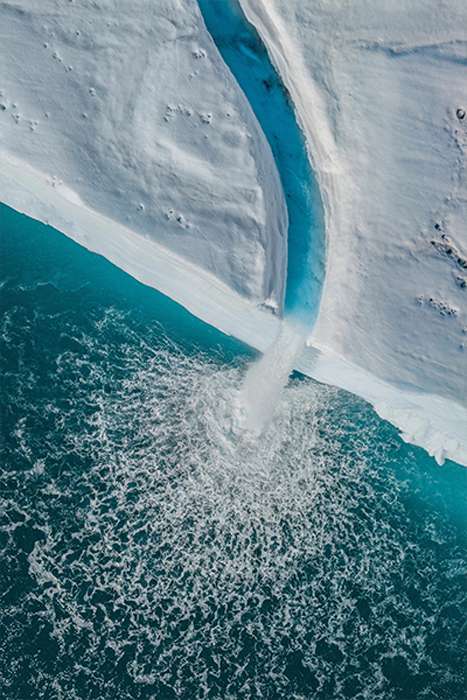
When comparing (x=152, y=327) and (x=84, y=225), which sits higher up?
(x=84, y=225)

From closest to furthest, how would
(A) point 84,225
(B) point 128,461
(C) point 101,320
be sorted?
(A) point 84,225 < (B) point 128,461 < (C) point 101,320

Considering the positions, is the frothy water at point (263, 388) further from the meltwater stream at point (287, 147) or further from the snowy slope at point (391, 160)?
the snowy slope at point (391, 160)

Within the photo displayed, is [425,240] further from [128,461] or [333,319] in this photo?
[128,461]

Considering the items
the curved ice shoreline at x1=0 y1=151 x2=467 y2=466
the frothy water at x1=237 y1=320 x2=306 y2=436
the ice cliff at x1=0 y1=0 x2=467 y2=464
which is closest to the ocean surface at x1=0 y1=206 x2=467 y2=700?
the frothy water at x1=237 y1=320 x2=306 y2=436

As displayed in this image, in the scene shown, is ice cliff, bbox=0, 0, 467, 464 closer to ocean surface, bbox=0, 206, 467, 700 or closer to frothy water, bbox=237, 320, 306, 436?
frothy water, bbox=237, 320, 306, 436

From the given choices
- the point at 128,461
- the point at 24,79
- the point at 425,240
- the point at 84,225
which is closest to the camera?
the point at 425,240

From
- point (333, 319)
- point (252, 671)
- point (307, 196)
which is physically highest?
point (307, 196)

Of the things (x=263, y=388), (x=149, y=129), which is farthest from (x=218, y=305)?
(x=149, y=129)

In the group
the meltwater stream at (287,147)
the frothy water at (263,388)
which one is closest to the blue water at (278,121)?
the meltwater stream at (287,147)

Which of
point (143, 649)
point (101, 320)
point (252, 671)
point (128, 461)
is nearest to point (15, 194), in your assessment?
point (101, 320)
